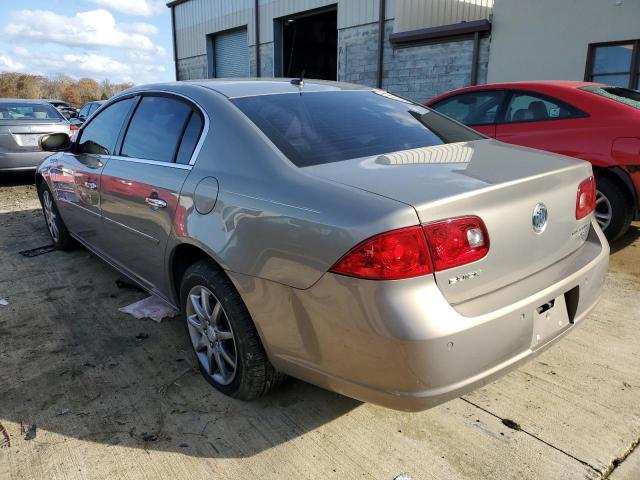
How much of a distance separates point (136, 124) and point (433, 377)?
8.27 ft

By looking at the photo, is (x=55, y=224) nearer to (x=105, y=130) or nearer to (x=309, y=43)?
(x=105, y=130)

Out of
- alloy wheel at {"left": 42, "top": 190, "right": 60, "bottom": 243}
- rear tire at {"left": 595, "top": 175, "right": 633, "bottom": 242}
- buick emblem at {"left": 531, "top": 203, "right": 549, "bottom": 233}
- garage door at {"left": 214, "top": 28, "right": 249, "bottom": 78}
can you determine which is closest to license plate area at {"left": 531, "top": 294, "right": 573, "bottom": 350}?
buick emblem at {"left": 531, "top": 203, "right": 549, "bottom": 233}

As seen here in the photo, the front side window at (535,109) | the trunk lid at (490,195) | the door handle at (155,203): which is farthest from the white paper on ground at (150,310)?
the front side window at (535,109)

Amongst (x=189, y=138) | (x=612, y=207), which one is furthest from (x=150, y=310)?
(x=612, y=207)

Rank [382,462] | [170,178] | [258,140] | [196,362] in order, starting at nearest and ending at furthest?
[382,462], [258,140], [170,178], [196,362]

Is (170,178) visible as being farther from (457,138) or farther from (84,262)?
(84,262)

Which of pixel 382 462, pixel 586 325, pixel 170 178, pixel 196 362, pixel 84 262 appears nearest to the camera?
pixel 382 462

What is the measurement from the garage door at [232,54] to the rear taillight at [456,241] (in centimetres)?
1779

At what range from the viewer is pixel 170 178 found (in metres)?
2.67

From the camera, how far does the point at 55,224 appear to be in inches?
192

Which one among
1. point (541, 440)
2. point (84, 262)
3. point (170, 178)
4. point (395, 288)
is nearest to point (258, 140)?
point (170, 178)

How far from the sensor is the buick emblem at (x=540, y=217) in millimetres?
2031

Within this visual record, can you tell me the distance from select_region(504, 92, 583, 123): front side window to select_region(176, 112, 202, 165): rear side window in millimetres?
3618

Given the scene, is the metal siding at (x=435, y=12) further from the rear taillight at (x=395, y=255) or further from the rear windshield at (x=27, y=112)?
the rear taillight at (x=395, y=255)
